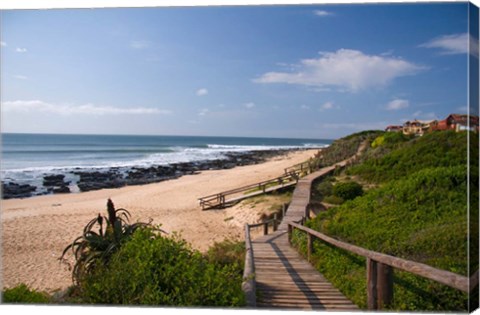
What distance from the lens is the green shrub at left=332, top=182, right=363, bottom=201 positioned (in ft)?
38.9

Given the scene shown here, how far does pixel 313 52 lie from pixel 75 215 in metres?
10.00

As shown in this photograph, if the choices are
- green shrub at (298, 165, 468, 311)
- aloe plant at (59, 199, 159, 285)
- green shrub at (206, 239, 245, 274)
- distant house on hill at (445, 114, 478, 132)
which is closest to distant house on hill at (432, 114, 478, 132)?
distant house on hill at (445, 114, 478, 132)

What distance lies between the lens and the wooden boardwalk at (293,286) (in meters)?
4.48

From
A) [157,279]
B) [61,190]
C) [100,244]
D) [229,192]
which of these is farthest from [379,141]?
[61,190]

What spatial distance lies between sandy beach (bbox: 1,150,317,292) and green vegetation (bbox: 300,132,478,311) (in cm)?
446

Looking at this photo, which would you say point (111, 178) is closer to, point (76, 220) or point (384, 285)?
point (76, 220)

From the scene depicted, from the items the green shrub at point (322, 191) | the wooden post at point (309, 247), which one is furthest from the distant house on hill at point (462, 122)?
the green shrub at point (322, 191)

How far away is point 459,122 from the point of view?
485cm

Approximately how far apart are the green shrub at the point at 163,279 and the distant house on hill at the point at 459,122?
319 cm

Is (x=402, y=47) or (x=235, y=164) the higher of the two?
(x=402, y=47)

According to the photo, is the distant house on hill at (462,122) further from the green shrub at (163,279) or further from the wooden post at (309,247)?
the green shrub at (163,279)

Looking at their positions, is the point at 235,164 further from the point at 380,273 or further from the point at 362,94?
the point at 380,273

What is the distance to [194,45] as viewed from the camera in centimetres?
573

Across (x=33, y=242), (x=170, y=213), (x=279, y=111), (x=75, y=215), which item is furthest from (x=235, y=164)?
(x=279, y=111)
